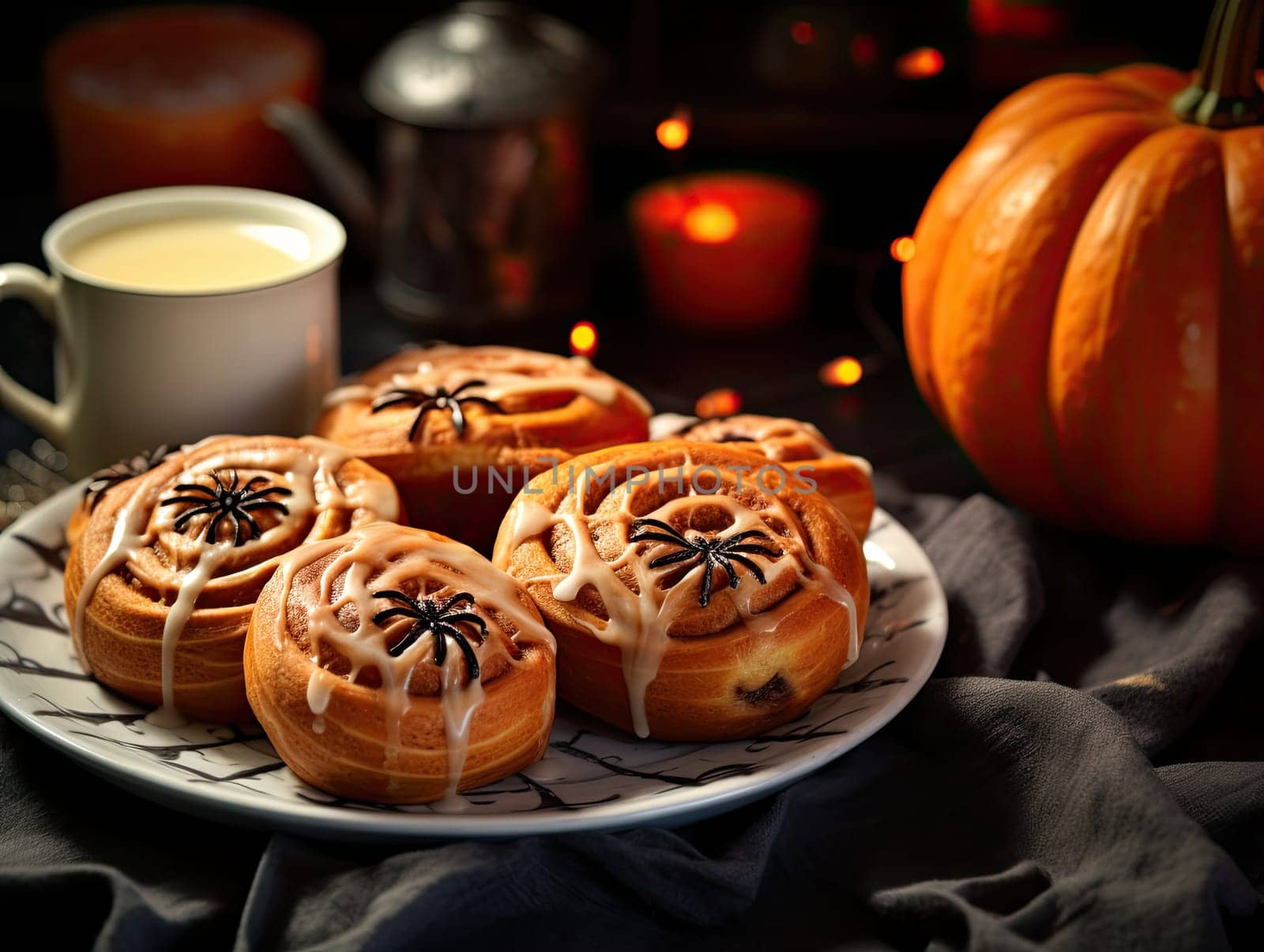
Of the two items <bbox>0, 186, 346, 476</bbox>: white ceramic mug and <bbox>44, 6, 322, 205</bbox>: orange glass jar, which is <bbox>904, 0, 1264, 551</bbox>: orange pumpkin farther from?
<bbox>44, 6, 322, 205</bbox>: orange glass jar

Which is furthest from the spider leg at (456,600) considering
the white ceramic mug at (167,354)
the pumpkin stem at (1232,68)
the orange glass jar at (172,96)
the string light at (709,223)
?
the orange glass jar at (172,96)

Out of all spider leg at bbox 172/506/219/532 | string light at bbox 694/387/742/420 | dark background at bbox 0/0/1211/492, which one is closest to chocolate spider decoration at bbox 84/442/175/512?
spider leg at bbox 172/506/219/532

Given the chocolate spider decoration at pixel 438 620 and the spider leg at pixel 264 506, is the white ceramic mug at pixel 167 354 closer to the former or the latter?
the spider leg at pixel 264 506

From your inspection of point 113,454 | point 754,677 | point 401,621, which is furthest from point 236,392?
point 754,677

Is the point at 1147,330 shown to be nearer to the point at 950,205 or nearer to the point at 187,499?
the point at 950,205

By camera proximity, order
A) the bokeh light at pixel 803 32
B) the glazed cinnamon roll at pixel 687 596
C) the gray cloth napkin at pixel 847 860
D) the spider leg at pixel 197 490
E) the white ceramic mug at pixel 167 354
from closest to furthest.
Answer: the gray cloth napkin at pixel 847 860 → the glazed cinnamon roll at pixel 687 596 → the spider leg at pixel 197 490 → the white ceramic mug at pixel 167 354 → the bokeh light at pixel 803 32

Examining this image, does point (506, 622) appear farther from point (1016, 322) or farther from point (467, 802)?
point (1016, 322)

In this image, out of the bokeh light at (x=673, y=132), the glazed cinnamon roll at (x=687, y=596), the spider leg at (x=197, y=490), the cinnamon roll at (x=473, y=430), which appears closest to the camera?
the glazed cinnamon roll at (x=687, y=596)

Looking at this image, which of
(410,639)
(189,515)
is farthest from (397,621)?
(189,515)
